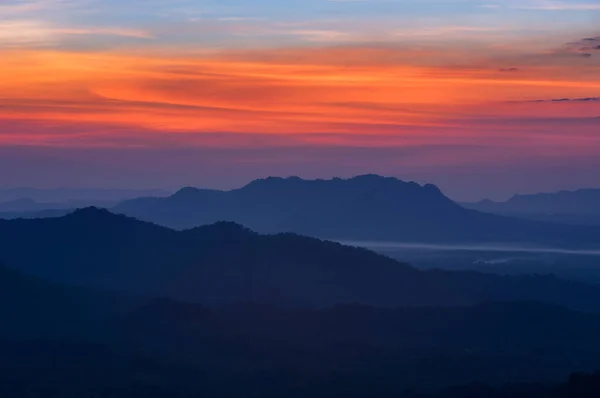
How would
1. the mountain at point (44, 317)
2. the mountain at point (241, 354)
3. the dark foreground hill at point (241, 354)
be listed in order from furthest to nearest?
1. the mountain at point (44, 317)
2. the mountain at point (241, 354)
3. the dark foreground hill at point (241, 354)

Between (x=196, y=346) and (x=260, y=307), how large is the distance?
25546 mm

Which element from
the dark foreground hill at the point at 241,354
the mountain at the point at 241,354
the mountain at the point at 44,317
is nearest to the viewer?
the dark foreground hill at the point at 241,354

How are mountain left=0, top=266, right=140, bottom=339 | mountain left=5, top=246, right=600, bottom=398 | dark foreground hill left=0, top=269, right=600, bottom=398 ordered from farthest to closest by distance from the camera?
mountain left=0, top=266, right=140, bottom=339, mountain left=5, top=246, right=600, bottom=398, dark foreground hill left=0, top=269, right=600, bottom=398

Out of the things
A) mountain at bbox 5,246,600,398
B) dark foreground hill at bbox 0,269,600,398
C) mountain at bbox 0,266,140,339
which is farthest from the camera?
mountain at bbox 0,266,140,339

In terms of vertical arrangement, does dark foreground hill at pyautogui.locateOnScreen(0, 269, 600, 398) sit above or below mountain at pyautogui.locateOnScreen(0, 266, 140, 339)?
below

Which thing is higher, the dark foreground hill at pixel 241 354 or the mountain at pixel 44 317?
the mountain at pixel 44 317

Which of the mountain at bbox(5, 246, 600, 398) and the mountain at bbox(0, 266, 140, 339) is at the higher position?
the mountain at bbox(0, 266, 140, 339)

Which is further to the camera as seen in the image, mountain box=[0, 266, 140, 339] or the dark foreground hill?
mountain box=[0, 266, 140, 339]

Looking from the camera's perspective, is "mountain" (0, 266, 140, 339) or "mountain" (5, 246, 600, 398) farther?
"mountain" (0, 266, 140, 339)

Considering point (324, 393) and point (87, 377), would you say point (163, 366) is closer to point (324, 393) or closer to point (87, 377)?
point (87, 377)

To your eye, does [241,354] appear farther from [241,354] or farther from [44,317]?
[44,317]

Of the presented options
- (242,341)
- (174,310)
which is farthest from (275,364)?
(174,310)

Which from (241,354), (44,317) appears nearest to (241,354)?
(241,354)

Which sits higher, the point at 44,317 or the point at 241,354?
the point at 44,317
